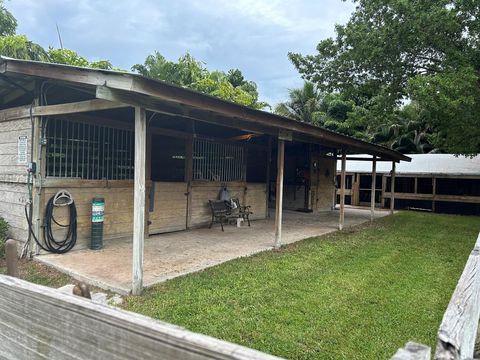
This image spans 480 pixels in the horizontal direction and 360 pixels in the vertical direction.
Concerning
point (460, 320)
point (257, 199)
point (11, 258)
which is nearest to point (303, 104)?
point (257, 199)

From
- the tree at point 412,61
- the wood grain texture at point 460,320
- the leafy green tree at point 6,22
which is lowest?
the wood grain texture at point 460,320

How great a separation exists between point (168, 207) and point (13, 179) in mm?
2870

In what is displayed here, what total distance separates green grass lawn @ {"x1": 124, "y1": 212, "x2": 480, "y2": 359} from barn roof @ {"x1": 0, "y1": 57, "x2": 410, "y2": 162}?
2.21 meters

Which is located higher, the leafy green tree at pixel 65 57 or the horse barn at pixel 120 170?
the leafy green tree at pixel 65 57

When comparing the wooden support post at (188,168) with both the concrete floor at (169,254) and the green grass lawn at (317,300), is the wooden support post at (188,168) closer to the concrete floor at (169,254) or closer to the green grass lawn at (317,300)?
the concrete floor at (169,254)

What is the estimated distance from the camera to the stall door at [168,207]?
7230mm

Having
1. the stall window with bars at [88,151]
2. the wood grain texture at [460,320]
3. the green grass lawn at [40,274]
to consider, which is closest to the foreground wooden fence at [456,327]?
the wood grain texture at [460,320]

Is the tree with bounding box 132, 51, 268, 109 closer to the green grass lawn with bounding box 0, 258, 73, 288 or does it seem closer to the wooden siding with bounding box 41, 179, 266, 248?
the wooden siding with bounding box 41, 179, 266, 248

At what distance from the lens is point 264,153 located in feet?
35.7

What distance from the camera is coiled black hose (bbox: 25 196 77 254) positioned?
5500mm

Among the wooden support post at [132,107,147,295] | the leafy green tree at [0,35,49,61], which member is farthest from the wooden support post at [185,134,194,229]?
the leafy green tree at [0,35,49,61]

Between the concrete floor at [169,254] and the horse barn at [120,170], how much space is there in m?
0.02

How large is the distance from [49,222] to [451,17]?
9.93 metres

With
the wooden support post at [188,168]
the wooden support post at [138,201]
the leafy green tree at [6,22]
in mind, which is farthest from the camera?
the leafy green tree at [6,22]
